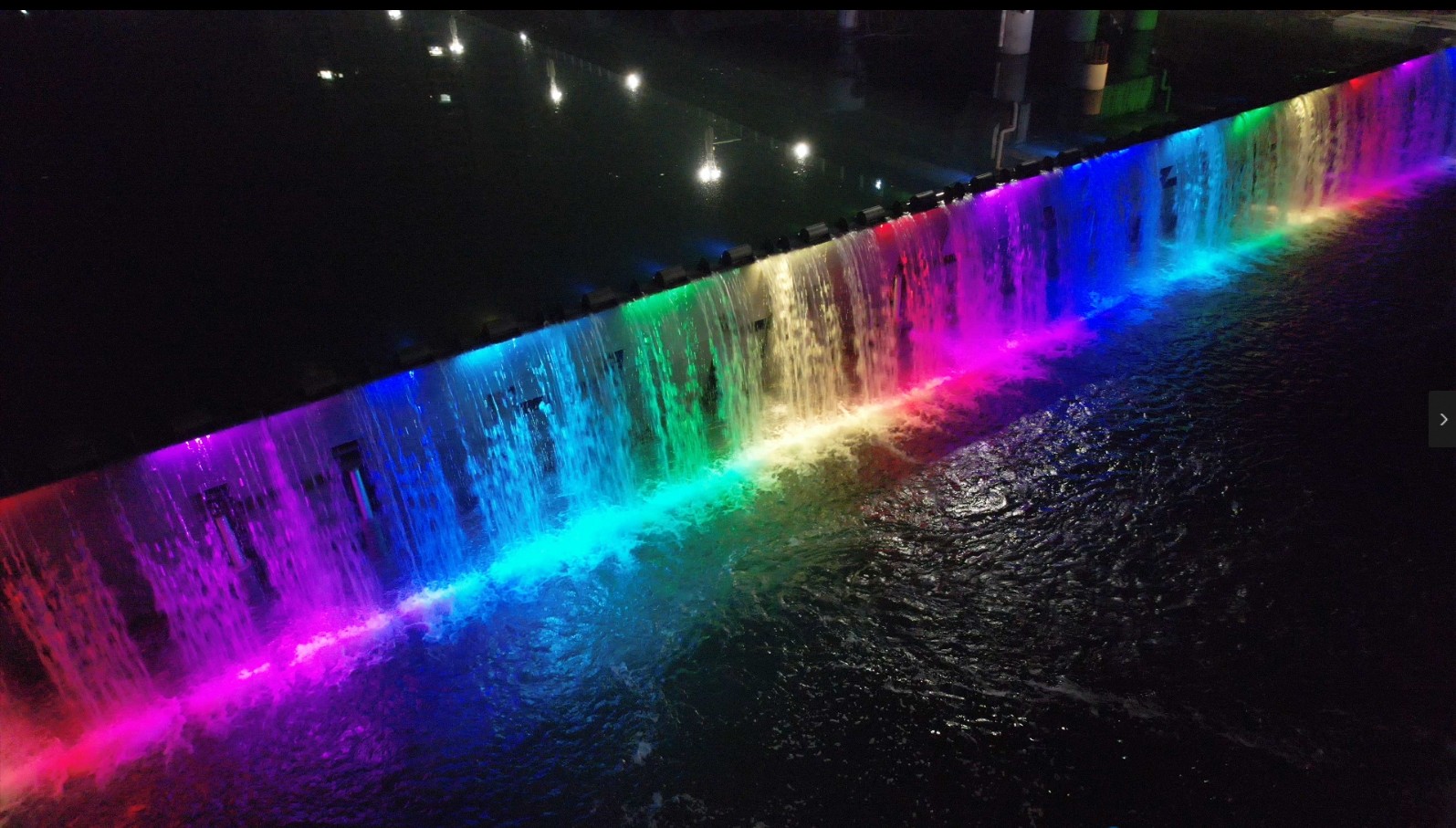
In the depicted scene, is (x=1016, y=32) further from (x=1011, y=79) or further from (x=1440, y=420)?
(x=1440, y=420)

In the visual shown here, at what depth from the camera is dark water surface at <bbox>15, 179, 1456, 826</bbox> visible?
4219mm

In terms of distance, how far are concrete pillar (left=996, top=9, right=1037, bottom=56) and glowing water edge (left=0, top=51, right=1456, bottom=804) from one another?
19.4 feet

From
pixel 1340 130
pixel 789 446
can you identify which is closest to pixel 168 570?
pixel 789 446

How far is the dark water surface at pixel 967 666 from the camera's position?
166 inches

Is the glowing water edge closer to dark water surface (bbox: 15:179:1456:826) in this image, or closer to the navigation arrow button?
dark water surface (bbox: 15:179:1456:826)

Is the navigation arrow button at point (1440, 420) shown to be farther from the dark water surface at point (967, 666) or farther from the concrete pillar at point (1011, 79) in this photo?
the concrete pillar at point (1011, 79)

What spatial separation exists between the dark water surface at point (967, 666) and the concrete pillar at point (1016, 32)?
9.24 m

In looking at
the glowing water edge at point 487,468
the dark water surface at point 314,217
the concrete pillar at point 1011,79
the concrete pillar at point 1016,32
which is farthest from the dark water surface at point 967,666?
the concrete pillar at point 1016,32

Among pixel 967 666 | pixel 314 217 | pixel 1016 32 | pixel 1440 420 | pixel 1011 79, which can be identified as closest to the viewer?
pixel 967 666

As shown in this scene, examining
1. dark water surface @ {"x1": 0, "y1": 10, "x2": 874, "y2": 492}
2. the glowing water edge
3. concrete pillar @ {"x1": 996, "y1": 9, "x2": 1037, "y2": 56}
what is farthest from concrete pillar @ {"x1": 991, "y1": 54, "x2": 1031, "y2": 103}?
dark water surface @ {"x1": 0, "y1": 10, "x2": 874, "y2": 492}

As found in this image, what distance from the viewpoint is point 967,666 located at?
15.9ft

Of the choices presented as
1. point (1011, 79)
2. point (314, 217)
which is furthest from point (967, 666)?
point (1011, 79)

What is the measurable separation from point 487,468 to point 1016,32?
12.3m

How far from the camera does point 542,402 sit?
5.91 meters
